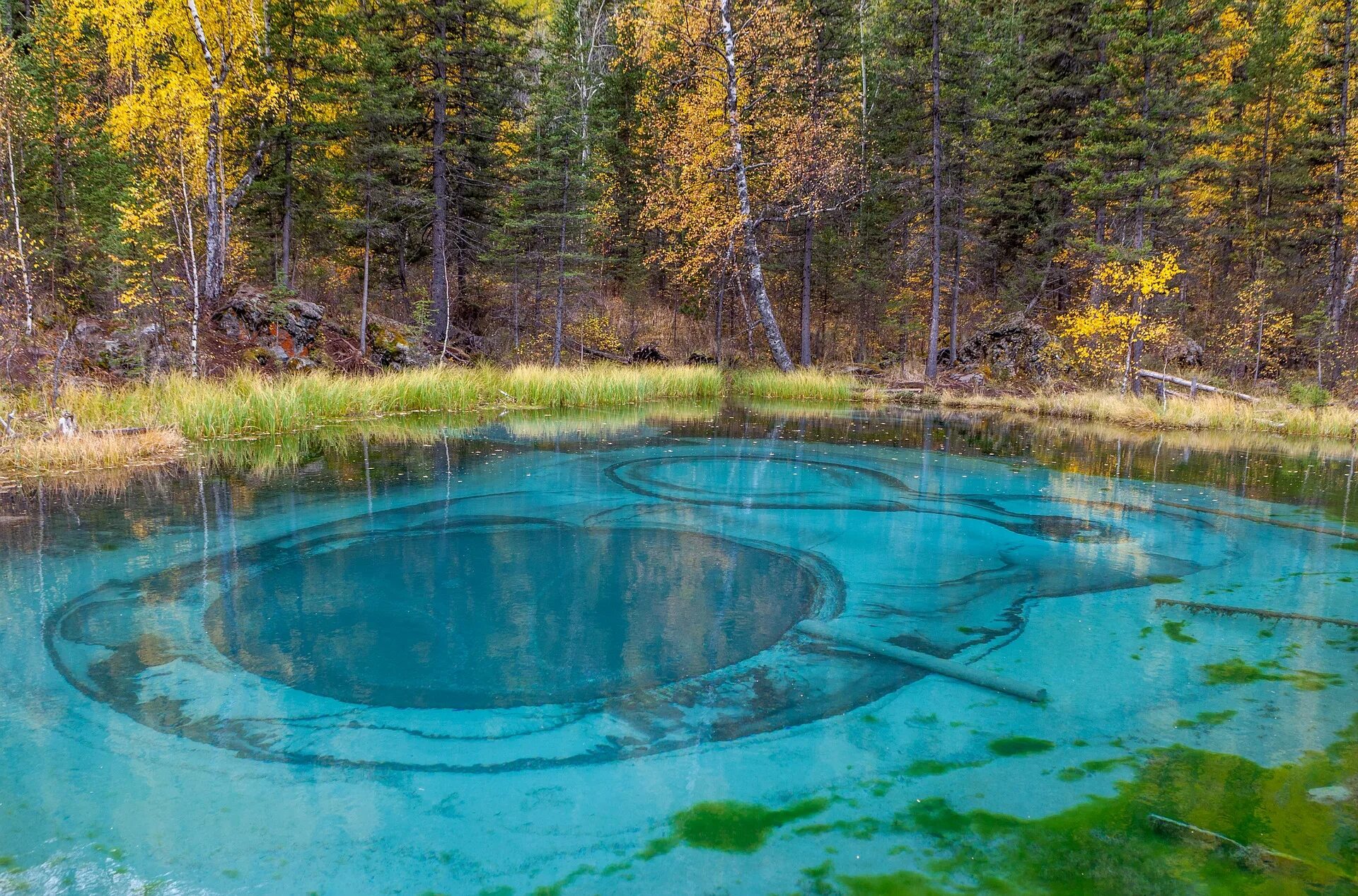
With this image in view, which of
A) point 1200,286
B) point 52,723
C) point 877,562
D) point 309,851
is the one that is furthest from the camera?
point 1200,286

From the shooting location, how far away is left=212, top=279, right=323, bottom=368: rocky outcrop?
42.5ft

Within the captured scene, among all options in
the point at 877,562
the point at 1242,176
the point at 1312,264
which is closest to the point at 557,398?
the point at 877,562

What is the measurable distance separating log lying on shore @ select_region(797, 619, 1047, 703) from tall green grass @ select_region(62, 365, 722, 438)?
26.0 feet

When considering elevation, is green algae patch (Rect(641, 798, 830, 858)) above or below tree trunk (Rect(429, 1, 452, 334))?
below

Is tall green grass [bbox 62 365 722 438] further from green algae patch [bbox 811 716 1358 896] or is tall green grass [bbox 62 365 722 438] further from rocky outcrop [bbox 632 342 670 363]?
green algae patch [bbox 811 716 1358 896]

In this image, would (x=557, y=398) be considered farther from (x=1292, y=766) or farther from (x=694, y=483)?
(x=1292, y=766)

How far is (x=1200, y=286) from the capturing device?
20.5 m

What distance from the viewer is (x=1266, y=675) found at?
3070 millimetres

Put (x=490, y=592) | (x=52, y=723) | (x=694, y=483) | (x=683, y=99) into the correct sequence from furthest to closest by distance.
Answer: (x=683, y=99), (x=694, y=483), (x=490, y=592), (x=52, y=723)

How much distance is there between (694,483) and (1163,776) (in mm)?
4894

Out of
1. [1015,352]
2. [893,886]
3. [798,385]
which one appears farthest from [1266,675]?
[1015,352]

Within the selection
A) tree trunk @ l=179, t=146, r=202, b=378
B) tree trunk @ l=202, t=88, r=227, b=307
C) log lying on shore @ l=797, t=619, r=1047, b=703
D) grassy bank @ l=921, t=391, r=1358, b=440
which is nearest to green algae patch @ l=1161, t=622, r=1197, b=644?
log lying on shore @ l=797, t=619, r=1047, b=703

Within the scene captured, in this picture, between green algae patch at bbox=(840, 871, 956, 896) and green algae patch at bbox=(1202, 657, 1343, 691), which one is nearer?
green algae patch at bbox=(840, 871, 956, 896)

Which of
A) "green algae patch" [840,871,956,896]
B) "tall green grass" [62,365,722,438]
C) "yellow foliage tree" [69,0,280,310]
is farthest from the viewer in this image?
"yellow foliage tree" [69,0,280,310]
